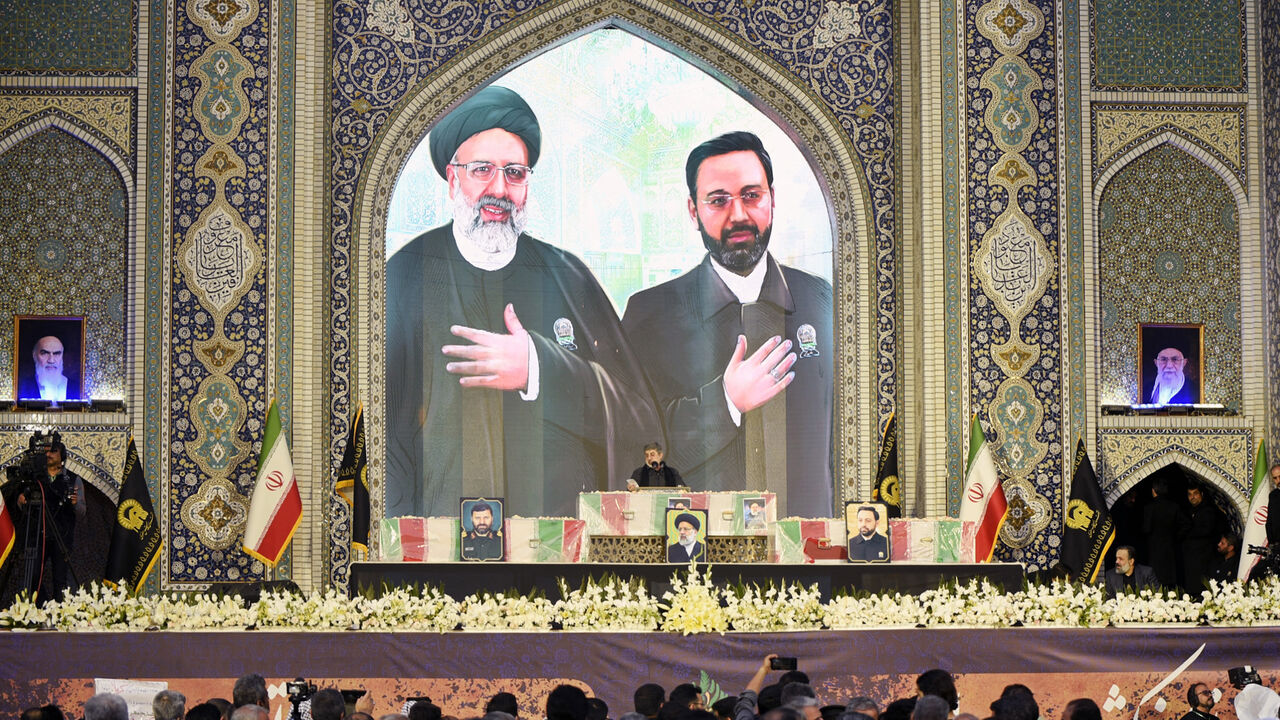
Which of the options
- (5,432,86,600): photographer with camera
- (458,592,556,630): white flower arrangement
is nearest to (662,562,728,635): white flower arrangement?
(458,592,556,630): white flower arrangement

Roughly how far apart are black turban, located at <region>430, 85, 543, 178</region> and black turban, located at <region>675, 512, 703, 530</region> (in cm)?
530

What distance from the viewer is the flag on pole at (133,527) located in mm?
12430

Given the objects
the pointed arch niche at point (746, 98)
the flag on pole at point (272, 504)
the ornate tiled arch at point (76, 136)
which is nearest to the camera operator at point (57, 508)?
the flag on pole at point (272, 504)

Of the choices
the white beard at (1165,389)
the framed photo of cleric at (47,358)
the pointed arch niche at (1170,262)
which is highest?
the pointed arch niche at (1170,262)

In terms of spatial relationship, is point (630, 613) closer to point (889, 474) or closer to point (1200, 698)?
point (1200, 698)

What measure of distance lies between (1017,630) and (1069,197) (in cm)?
649

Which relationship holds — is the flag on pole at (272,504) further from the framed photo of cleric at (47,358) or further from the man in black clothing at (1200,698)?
the man in black clothing at (1200,698)

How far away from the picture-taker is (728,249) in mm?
15234

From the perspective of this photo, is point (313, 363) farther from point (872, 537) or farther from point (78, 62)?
point (872, 537)

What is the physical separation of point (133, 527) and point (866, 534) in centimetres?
585

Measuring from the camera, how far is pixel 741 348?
49.5ft

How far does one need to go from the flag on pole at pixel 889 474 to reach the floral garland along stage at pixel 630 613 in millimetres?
5037

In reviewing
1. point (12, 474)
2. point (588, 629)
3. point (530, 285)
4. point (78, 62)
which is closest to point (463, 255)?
point (530, 285)

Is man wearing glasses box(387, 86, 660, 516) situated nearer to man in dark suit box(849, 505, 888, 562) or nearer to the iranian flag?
the iranian flag
